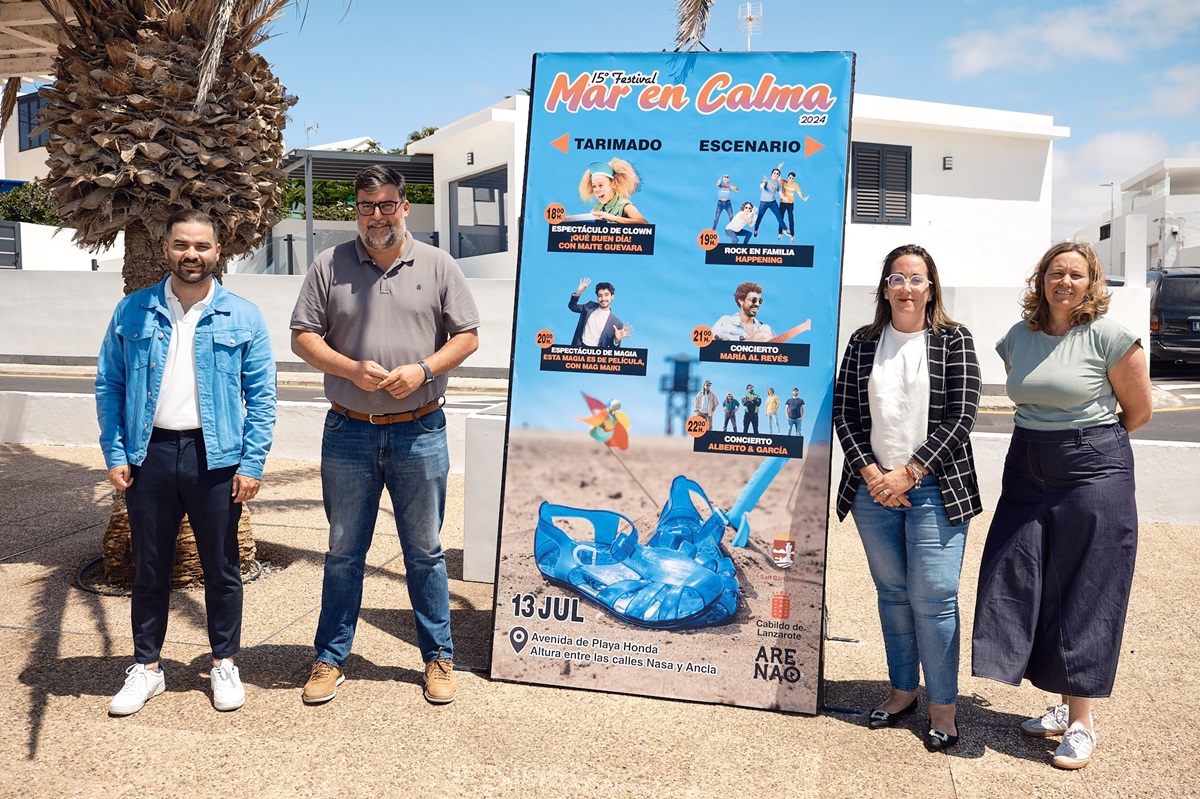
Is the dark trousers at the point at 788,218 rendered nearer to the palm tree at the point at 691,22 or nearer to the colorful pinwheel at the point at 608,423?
the colorful pinwheel at the point at 608,423

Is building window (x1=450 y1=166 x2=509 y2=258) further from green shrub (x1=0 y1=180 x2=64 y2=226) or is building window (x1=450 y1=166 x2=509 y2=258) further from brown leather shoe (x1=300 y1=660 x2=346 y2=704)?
brown leather shoe (x1=300 y1=660 x2=346 y2=704)

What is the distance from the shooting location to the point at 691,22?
19.9ft

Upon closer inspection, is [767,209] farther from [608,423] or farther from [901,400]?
[608,423]

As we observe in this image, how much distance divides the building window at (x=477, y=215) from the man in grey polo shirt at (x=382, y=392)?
63.9 feet

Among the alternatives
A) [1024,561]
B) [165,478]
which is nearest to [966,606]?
[1024,561]

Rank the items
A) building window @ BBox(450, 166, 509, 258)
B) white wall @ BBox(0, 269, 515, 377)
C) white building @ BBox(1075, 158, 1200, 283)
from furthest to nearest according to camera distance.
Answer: white building @ BBox(1075, 158, 1200, 283) < building window @ BBox(450, 166, 509, 258) < white wall @ BBox(0, 269, 515, 377)

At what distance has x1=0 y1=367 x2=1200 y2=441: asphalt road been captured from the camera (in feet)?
39.8

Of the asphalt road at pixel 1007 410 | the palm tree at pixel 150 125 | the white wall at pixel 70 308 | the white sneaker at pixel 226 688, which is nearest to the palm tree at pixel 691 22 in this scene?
the palm tree at pixel 150 125

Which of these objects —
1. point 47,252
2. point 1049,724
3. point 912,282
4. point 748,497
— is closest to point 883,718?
point 1049,724

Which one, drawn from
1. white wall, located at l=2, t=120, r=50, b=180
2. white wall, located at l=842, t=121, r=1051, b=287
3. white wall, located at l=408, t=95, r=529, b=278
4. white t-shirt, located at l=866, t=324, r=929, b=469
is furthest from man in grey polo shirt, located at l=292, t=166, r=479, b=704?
white wall, located at l=2, t=120, r=50, b=180

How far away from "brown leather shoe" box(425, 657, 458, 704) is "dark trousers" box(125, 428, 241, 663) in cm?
83

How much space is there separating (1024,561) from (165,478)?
3386mm

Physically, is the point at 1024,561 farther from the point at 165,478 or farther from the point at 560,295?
the point at 165,478

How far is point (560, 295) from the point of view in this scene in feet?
14.3
